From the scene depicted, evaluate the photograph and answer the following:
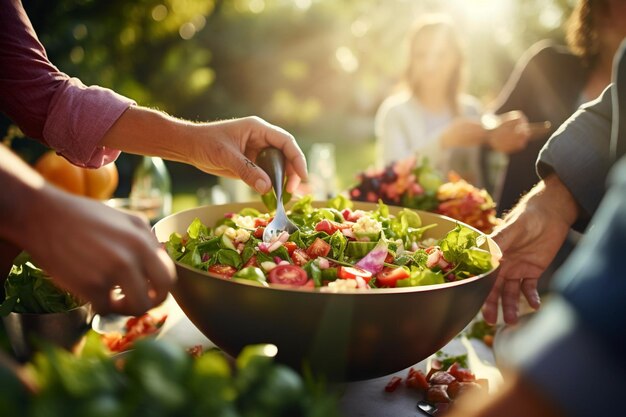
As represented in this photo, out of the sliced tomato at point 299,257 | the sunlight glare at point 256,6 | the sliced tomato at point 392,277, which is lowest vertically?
the sunlight glare at point 256,6

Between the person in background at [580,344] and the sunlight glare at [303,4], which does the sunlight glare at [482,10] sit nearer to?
the sunlight glare at [303,4]

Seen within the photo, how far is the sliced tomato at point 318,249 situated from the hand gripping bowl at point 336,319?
0.32 metres

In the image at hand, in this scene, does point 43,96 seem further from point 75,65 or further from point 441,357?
point 75,65

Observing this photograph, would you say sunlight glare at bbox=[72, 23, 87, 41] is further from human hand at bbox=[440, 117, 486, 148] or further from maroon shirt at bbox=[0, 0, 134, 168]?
maroon shirt at bbox=[0, 0, 134, 168]

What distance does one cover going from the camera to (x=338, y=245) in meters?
1.26

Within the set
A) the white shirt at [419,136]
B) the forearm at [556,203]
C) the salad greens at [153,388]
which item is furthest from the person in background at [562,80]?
the salad greens at [153,388]

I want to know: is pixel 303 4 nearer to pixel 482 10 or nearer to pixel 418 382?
pixel 482 10

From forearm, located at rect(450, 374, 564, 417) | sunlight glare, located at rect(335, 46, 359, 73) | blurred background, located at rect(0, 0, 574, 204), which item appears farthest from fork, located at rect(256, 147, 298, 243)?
sunlight glare, located at rect(335, 46, 359, 73)

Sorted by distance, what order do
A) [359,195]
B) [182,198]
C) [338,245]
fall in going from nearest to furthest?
[338,245] → [359,195] → [182,198]

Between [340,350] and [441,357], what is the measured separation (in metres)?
0.56

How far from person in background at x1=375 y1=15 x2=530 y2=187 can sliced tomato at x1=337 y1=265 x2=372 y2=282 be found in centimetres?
305

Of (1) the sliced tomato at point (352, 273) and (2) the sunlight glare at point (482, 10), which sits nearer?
(1) the sliced tomato at point (352, 273)

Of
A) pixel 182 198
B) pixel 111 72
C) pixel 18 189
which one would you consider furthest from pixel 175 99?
pixel 18 189

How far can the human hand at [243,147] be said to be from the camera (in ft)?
4.56
